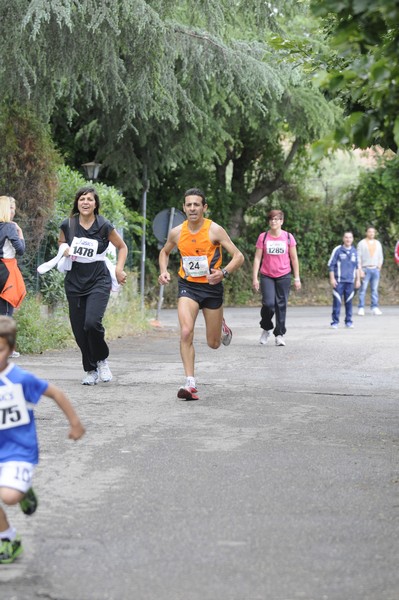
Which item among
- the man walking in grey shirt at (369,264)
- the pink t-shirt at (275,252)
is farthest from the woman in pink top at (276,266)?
the man walking in grey shirt at (369,264)

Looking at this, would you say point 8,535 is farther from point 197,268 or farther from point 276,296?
point 276,296

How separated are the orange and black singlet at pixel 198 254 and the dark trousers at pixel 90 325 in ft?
3.38

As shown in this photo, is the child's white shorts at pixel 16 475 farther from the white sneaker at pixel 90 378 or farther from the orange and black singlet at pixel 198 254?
the white sneaker at pixel 90 378

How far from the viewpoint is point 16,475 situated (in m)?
5.23

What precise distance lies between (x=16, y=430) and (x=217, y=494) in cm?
167

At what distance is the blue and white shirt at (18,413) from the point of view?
210 inches

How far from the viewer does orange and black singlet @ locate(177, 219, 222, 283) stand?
36.6 ft

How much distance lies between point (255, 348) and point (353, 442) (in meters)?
8.71

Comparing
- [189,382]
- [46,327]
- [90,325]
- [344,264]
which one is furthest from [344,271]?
[189,382]

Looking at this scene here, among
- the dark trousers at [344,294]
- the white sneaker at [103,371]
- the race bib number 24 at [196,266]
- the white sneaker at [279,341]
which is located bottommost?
the white sneaker at [279,341]

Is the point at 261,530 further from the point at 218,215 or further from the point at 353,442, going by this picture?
the point at 218,215

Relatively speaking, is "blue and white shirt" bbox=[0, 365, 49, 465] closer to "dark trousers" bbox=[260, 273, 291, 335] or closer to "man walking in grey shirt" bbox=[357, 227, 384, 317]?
"dark trousers" bbox=[260, 273, 291, 335]

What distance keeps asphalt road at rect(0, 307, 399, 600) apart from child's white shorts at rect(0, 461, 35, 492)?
34 cm

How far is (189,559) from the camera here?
5.31m
